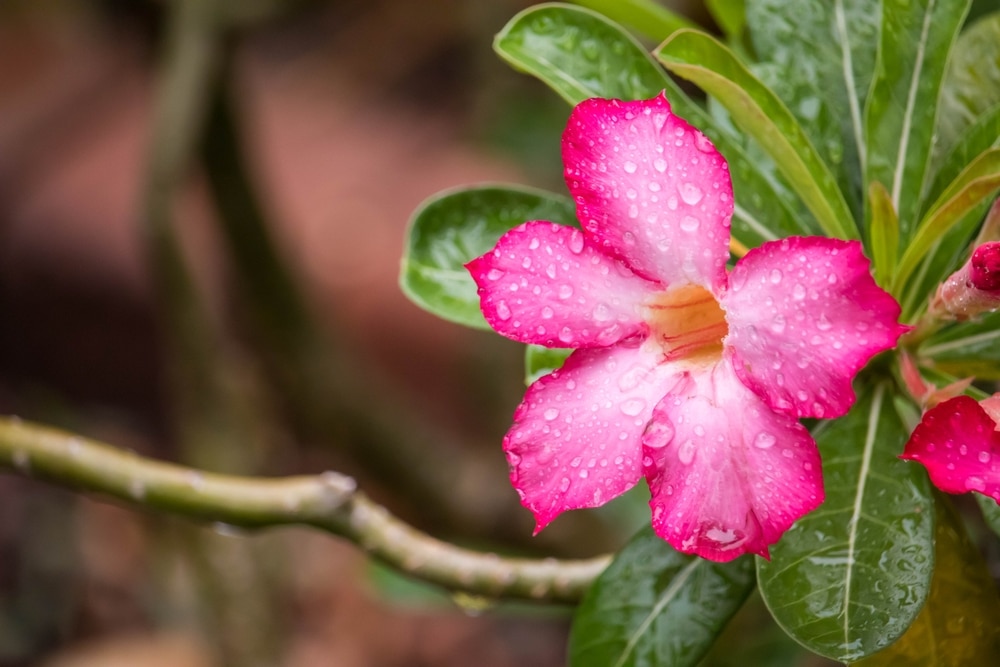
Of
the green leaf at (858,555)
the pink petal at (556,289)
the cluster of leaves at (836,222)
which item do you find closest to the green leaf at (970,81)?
the cluster of leaves at (836,222)

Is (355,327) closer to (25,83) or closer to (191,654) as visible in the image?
(191,654)

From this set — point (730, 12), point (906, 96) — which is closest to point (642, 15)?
point (730, 12)

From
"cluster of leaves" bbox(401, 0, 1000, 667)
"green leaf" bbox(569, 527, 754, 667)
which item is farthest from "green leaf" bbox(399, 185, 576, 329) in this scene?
"green leaf" bbox(569, 527, 754, 667)

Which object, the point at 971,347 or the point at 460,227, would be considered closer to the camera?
the point at 971,347

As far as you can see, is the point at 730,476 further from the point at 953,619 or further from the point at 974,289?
the point at 953,619

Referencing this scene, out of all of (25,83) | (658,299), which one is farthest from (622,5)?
(25,83)

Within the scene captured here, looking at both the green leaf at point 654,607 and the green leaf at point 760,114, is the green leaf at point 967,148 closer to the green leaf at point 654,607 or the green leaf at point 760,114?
the green leaf at point 760,114
